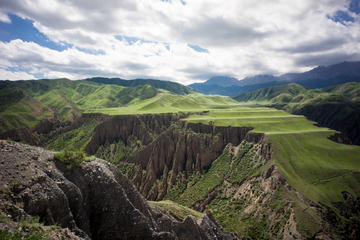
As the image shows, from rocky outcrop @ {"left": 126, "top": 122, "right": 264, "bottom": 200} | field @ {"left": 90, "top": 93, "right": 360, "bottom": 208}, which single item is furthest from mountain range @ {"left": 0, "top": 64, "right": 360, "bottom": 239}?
rocky outcrop @ {"left": 126, "top": 122, "right": 264, "bottom": 200}

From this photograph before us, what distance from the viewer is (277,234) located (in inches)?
1506

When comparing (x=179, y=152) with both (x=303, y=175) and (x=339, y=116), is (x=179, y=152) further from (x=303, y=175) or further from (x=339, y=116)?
(x=339, y=116)

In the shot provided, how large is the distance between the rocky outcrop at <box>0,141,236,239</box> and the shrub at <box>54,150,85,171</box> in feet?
1.12

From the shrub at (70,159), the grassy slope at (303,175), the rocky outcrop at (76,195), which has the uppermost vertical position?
the shrub at (70,159)

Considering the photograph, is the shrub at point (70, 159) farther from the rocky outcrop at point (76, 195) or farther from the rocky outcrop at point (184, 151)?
the rocky outcrop at point (184, 151)

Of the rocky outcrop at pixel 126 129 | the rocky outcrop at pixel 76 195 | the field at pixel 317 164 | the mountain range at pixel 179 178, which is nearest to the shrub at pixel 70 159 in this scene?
the mountain range at pixel 179 178

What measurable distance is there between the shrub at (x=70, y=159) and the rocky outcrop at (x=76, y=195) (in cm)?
34

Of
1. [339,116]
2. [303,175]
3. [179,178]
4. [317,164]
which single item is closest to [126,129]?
[179,178]

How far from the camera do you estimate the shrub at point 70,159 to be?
14.2 meters

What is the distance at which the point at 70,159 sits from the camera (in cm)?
1448

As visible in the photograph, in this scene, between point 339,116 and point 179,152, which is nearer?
point 179,152

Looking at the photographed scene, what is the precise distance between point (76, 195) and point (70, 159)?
2.97 metres

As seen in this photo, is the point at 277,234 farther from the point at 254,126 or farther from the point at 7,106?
the point at 7,106

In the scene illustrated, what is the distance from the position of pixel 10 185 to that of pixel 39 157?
3.17 m
